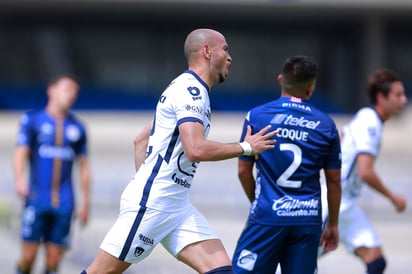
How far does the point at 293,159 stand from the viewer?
5.84m

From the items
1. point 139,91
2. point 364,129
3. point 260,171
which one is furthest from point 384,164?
point 260,171

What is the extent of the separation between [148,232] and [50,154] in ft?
13.9

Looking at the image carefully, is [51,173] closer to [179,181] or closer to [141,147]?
[141,147]

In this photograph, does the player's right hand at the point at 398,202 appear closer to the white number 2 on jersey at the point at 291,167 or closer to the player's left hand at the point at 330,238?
the player's left hand at the point at 330,238

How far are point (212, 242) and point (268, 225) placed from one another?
50 centimetres

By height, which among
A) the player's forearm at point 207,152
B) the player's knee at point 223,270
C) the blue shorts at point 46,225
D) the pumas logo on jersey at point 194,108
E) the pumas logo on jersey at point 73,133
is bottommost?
the blue shorts at point 46,225

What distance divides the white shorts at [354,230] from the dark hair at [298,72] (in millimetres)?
1883

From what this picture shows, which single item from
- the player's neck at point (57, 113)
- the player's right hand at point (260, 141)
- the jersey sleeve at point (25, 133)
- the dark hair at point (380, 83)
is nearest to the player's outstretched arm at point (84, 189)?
the player's neck at point (57, 113)

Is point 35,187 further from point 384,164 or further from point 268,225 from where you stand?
point 384,164

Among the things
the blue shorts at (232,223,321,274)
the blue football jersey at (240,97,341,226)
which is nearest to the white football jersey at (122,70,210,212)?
the blue football jersey at (240,97,341,226)

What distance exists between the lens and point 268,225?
19.4ft

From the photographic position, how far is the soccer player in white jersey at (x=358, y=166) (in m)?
7.37

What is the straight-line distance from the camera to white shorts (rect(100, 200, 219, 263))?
5.46 metres

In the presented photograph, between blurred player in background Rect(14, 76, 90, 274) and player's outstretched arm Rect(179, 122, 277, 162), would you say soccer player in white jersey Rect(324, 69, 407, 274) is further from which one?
blurred player in background Rect(14, 76, 90, 274)
